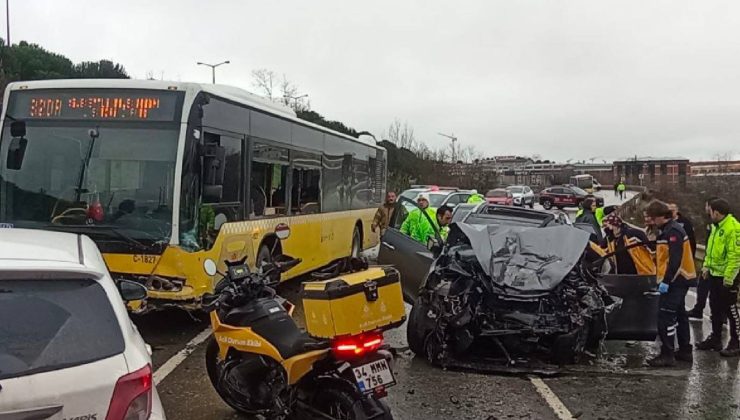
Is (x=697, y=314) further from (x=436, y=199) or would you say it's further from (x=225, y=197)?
(x=436, y=199)

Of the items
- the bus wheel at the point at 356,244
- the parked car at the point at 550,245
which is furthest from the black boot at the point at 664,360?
the bus wheel at the point at 356,244

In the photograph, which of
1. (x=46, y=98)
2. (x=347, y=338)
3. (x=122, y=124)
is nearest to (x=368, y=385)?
(x=347, y=338)

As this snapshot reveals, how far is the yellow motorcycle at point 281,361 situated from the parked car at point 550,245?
2.78m

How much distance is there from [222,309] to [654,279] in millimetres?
4632

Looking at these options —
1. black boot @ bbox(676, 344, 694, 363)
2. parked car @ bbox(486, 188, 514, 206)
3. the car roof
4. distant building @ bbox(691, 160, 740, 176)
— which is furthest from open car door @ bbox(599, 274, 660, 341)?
parked car @ bbox(486, 188, 514, 206)

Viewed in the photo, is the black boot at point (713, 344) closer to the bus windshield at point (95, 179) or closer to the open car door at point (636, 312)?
the open car door at point (636, 312)

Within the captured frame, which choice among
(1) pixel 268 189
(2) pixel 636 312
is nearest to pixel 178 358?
(1) pixel 268 189

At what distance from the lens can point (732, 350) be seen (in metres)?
7.45

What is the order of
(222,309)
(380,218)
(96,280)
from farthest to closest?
(380,218)
(222,309)
(96,280)

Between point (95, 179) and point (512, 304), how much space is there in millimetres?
4662

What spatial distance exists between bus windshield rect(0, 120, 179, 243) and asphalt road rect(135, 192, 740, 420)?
1.50 meters

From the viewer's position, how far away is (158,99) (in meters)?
7.55

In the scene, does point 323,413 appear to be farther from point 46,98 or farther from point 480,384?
point 46,98

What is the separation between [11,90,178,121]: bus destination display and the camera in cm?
754
